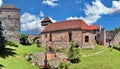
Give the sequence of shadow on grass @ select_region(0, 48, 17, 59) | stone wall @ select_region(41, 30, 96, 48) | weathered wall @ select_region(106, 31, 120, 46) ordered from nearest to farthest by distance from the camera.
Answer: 1. shadow on grass @ select_region(0, 48, 17, 59)
2. stone wall @ select_region(41, 30, 96, 48)
3. weathered wall @ select_region(106, 31, 120, 46)

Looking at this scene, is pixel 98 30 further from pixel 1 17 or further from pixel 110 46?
pixel 1 17

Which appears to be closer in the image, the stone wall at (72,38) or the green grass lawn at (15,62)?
the green grass lawn at (15,62)

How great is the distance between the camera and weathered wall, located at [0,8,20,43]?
260 feet

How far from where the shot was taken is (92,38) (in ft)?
229

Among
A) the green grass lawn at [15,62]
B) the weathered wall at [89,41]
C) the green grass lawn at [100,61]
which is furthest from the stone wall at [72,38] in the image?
the green grass lawn at [15,62]

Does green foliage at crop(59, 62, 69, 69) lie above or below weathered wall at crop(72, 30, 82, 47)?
below

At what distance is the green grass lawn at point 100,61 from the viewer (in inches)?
2088

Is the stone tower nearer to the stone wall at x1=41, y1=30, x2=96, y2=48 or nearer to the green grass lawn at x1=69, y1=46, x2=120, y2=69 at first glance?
the stone wall at x1=41, y1=30, x2=96, y2=48

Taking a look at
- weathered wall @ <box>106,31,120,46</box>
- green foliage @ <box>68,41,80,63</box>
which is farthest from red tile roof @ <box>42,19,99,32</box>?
green foliage @ <box>68,41,80,63</box>

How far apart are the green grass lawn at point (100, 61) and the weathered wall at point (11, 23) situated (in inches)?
939

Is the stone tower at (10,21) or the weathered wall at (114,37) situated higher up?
the stone tower at (10,21)

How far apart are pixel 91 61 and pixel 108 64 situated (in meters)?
3.81

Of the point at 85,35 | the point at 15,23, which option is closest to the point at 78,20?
the point at 85,35

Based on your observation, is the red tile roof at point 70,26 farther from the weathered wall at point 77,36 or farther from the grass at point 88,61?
the grass at point 88,61
